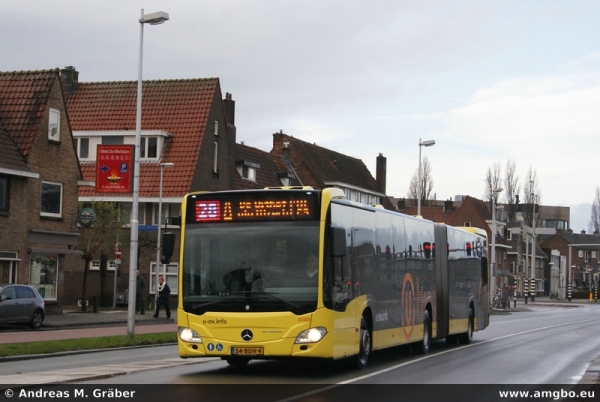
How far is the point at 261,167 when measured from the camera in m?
70.8

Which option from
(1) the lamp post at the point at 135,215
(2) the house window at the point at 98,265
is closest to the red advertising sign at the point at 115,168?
(1) the lamp post at the point at 135,215

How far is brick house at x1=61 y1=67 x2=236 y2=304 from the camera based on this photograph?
55.4 meters

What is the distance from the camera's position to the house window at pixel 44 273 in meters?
40.2

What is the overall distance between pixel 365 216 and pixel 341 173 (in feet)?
215

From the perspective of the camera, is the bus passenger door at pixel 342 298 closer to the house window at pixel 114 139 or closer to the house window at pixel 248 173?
the house window at pixel 114 139

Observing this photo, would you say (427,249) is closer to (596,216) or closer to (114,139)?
(114,139)

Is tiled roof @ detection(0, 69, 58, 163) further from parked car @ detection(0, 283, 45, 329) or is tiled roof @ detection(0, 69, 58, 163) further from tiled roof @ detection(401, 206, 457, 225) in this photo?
tiled roof @ detection(401, 206, 457, 225)

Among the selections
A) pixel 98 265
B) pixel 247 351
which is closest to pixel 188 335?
pixel 247 351

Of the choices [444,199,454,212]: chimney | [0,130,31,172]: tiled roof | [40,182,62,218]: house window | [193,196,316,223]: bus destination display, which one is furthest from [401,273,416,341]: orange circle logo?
[444,199,454,212]: chimney

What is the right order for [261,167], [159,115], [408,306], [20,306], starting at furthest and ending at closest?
[261,167] < [159,115] < [20,306] < [408,306]

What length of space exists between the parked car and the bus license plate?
17.6m

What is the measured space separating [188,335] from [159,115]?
43.4 m

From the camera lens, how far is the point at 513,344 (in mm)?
27766

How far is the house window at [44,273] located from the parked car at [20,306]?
22.4 feet
